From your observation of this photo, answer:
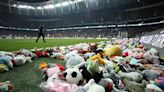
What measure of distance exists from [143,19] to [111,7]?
32.1ft

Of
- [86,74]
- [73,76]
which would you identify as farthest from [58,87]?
[86,74]

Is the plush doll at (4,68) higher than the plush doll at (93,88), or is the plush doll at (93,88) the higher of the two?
the plush doll at (93,88)

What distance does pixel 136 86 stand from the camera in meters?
2.79

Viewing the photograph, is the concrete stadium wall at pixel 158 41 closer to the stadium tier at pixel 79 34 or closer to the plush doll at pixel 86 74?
the stadium tier at pixel 79 34

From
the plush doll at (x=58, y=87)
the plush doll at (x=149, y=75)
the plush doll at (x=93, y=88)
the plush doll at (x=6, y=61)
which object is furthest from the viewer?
the plush doll at (x=6, y=61)

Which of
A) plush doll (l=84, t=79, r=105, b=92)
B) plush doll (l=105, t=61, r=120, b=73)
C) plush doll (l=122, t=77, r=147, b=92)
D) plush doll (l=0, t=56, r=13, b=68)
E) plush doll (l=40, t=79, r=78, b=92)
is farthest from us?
plush doll (l=0, t=56, r=13, b=68)

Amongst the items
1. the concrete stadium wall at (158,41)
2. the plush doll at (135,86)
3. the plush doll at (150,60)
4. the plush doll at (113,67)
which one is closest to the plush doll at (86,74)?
the plush doll at (135,86)

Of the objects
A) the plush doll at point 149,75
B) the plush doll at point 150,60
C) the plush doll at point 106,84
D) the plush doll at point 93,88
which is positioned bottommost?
the plush doll at point 150,60

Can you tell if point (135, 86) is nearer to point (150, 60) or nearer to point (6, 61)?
point (150, 60)

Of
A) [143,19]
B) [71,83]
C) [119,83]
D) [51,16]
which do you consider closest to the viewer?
[71,83]

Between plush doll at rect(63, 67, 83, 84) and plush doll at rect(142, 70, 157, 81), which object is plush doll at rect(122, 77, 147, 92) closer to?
Result: plush doll at rect(142, 70, 157, 81)

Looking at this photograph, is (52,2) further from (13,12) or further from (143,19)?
(143,19)

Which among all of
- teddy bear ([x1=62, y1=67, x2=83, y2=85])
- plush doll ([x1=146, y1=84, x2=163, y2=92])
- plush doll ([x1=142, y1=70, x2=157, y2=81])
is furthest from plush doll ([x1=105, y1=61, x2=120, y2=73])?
plush doll ([x1=146, y1=84, x2=163, y2=92])

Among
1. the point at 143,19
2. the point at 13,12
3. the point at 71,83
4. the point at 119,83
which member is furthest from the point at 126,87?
the point at 13,12
